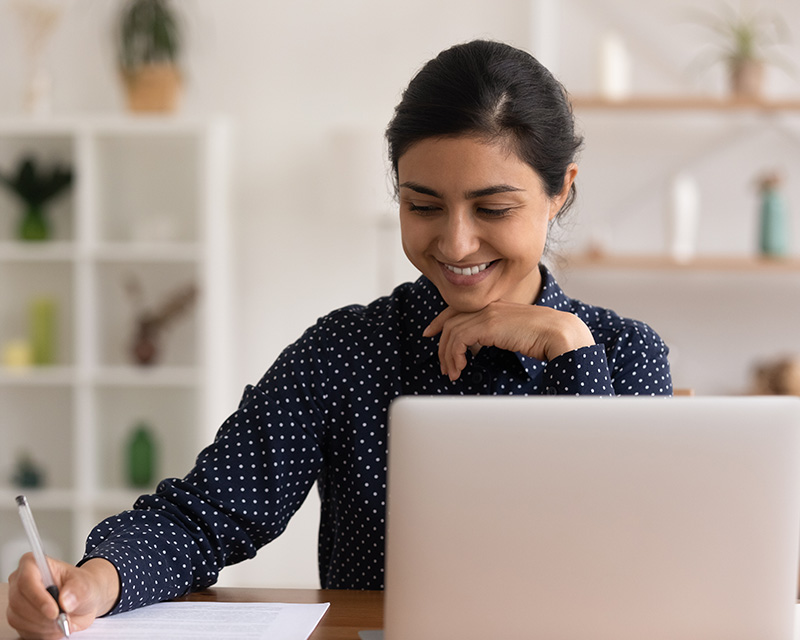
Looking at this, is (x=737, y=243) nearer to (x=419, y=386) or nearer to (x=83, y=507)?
(x=419, y=386)

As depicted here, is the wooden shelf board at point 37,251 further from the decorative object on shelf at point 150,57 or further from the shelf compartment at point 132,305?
the decorative object on shelf at point 150,57

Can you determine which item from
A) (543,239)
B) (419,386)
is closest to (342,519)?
(419,386)

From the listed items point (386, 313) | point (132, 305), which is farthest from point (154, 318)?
point (386, 313)

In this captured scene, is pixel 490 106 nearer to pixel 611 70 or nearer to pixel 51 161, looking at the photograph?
pixel 611 70

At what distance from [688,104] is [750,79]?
0.22 metres

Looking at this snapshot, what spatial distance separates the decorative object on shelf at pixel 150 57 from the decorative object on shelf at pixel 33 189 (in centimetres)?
37

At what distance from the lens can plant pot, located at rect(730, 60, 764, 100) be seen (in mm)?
3084

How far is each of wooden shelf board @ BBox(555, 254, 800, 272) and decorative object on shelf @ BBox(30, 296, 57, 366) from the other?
1.84 metres

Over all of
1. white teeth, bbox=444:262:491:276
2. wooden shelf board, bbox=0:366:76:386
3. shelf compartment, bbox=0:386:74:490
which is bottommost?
shelf compartment, bbox=0:386:74:490

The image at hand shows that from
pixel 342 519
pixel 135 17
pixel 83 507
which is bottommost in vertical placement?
pixel 83 507

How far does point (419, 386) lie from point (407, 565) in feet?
1.96

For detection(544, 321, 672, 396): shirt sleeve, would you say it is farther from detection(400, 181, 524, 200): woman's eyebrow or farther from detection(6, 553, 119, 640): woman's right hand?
detection(6, 553, 119, 640): woman's right hand

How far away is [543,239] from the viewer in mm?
1367

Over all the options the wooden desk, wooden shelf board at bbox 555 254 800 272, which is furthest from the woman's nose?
wooden shelf board at bbox 555 254 800 272
